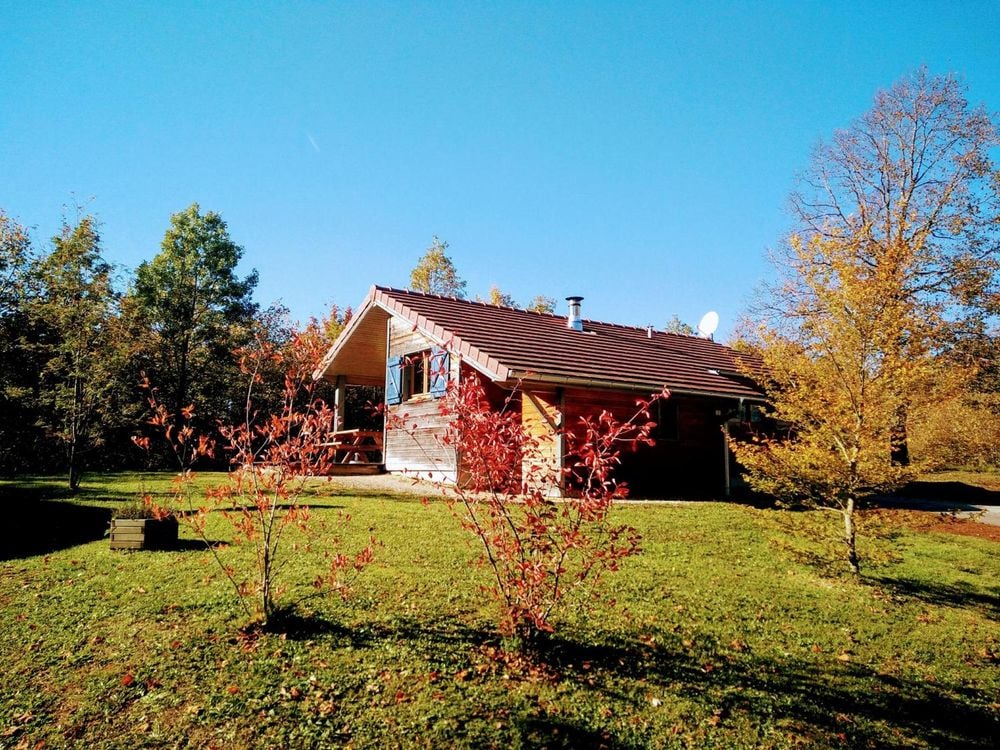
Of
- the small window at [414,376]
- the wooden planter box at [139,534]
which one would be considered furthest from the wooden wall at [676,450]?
the wooden planter box at [139,534]

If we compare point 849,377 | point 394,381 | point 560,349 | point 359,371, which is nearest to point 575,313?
point 560,349

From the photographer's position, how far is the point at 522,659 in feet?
13.9

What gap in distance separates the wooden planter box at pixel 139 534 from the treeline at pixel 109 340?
2797mm

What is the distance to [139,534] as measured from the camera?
7293 mm

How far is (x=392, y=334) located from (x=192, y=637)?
13713 millimetres

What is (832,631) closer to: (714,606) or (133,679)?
(714,606)

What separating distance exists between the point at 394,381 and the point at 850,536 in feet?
41.4

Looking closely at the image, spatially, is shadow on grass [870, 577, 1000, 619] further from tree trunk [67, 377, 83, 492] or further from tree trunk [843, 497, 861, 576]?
tree trunk [67, 377, 83, 492]

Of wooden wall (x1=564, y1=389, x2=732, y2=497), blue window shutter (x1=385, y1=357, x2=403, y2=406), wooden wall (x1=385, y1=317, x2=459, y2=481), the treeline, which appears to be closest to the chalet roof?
wooden wall (x1=564, y1=389, x2=732, y2=497)

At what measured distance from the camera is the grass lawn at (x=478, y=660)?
136 inches

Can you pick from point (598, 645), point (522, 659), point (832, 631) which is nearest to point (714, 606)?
point (832, 631)

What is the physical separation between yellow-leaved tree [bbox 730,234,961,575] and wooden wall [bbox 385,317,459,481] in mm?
8056

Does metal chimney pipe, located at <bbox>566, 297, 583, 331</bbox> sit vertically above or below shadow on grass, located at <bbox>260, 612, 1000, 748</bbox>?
above

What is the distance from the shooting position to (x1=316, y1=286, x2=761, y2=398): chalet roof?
40.9 ft
